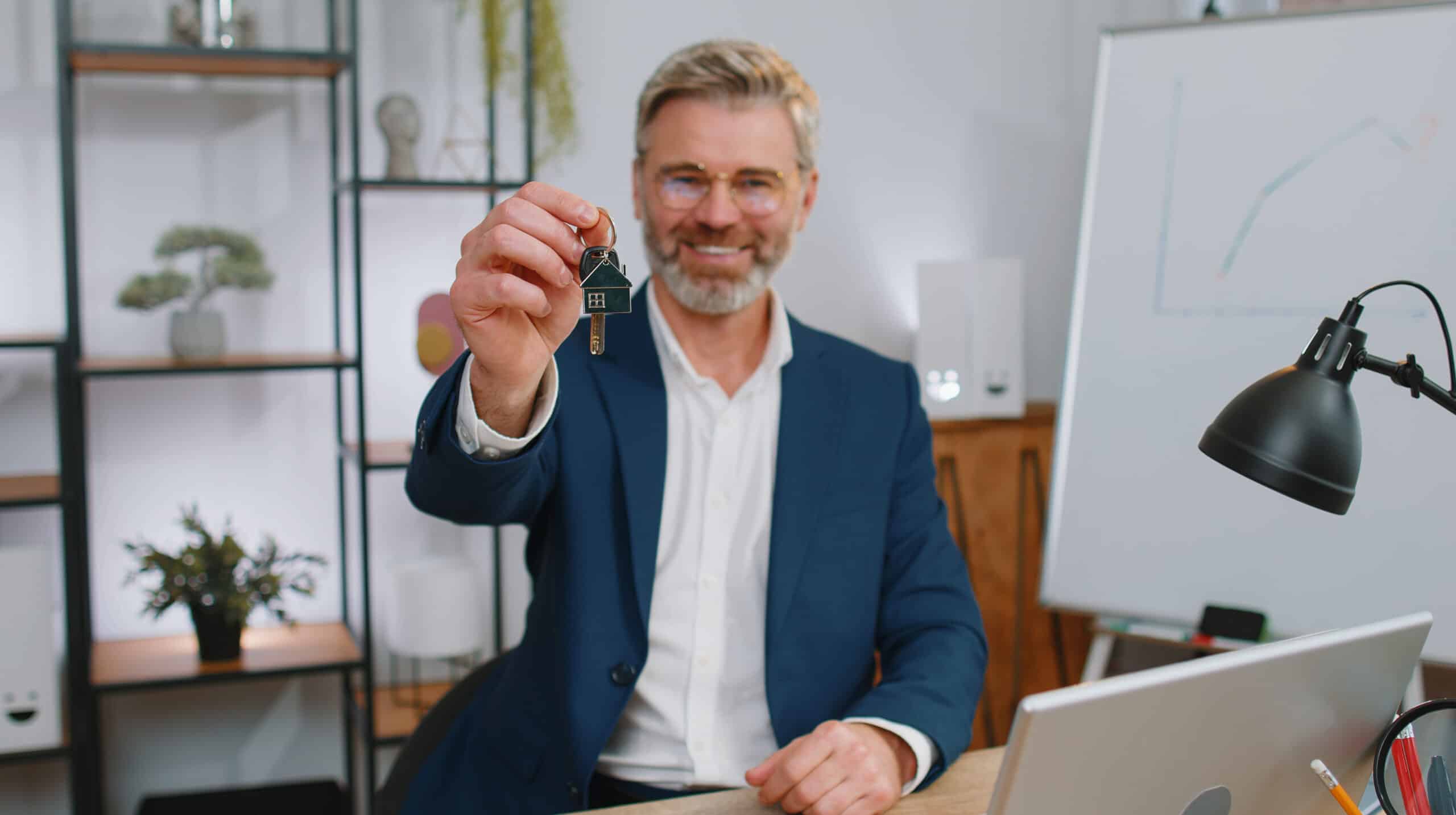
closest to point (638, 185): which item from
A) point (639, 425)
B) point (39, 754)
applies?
point (639, 425)

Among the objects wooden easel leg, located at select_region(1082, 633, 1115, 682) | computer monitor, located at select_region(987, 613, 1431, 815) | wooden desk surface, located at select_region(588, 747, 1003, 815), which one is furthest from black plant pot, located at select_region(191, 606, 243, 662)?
computer monitor, located at select_region(987, 613, 1431, 815)

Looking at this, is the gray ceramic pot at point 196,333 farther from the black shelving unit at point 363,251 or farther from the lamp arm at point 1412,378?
the lamp arm at point 1412,378

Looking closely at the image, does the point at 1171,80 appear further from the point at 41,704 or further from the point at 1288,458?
the point at 41,704

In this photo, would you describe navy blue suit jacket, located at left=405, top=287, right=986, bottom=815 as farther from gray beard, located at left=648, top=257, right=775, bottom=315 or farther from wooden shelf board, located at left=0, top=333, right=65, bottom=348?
wooden shelf board, located at left=0, top=333, right=65, bottom=348

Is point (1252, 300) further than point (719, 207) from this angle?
Yes

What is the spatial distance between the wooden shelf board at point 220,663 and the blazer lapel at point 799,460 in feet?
4.07

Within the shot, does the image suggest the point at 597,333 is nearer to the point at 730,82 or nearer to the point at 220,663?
the point at 730,82

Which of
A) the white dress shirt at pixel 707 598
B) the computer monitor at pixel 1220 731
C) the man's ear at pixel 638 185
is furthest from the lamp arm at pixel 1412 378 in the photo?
the man's ear at pixel 638 185

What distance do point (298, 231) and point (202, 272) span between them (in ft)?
0.89

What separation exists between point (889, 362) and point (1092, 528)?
2.72ft

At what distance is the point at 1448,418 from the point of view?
1944mm

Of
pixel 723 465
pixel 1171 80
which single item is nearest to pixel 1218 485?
pixel 1171 80

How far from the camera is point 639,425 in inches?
61.7

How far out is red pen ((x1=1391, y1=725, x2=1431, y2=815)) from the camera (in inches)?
34.9
